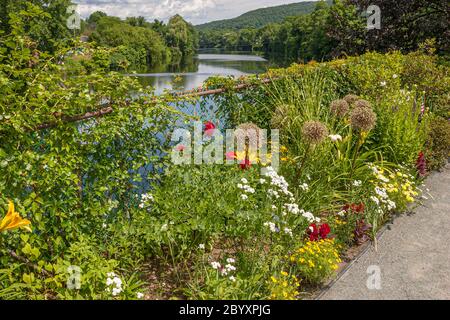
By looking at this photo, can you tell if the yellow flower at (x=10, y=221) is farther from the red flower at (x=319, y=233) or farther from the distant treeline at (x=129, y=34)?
the red flower at (x=319, y=233)

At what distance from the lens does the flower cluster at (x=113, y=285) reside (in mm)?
2336

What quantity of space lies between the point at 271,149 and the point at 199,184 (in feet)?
5.02

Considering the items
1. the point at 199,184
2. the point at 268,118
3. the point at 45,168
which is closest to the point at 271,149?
the point at 268,118

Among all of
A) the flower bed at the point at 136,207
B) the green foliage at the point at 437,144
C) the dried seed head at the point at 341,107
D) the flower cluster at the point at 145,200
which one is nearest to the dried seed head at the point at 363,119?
the flower bed at the point at 136,207

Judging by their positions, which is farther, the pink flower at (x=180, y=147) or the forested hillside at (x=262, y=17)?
the forested hillside at (x=262, y=17)

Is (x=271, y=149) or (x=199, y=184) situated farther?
(x=271, y=149)

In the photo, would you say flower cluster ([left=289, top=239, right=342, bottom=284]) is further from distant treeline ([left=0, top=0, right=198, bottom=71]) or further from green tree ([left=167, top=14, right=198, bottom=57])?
green tree ([left=167, top=14, right=198, bottom=57])

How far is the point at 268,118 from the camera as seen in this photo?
Result: 5.20m

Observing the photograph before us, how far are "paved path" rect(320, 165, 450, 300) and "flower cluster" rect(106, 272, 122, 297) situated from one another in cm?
149

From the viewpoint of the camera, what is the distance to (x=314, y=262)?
2969 millimetres

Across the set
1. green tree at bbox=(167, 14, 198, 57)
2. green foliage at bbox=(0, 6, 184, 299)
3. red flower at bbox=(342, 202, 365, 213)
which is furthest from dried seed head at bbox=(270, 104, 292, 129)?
green tree at bbox=(167, 14, 198, 57)

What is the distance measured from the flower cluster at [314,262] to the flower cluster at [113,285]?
1311 millimetres

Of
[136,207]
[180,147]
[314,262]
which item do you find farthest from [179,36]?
[314,262]

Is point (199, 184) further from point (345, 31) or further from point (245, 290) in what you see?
point (345, 31)
